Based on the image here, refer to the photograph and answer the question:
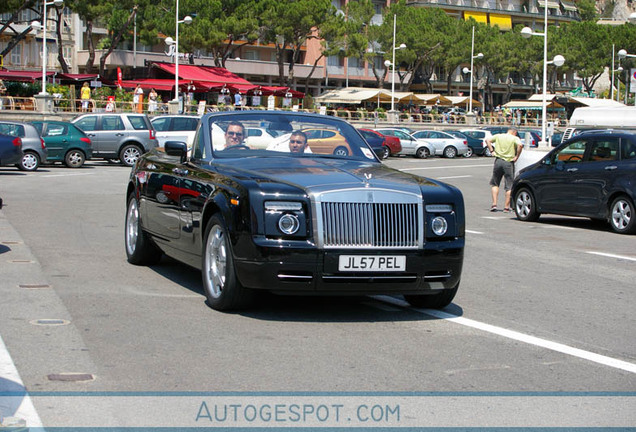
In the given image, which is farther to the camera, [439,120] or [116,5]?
[439,120]

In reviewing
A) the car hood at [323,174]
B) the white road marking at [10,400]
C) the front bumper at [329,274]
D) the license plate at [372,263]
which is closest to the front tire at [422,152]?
the car hood at [323,174]

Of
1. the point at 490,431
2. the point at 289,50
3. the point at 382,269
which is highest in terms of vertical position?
the point at 289,50

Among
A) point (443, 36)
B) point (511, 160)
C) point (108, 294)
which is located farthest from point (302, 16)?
point (108, 294)

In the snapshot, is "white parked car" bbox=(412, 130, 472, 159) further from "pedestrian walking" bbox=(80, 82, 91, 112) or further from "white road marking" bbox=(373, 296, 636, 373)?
"white road marking" bbox=(373, 296, 636, 373)

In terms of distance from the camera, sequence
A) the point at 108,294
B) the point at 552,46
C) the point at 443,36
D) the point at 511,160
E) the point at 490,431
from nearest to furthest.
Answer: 1. the point at 490,431
2. the point at 108,294
3. the point at 511,160
4. the point at 443,36
5. the point at 552,46

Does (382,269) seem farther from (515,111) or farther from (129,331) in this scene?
(515,111)

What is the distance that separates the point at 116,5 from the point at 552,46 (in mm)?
52073

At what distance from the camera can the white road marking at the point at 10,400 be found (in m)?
4.73

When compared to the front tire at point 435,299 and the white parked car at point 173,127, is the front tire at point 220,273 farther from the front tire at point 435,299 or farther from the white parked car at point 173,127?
the white parked car at point 173,127

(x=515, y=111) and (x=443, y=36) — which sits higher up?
(x=443, y=36)

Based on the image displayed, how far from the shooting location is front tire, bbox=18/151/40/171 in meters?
29.0

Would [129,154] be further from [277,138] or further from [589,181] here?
[277,138]

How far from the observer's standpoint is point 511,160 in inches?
791

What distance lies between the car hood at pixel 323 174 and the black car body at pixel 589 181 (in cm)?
876
